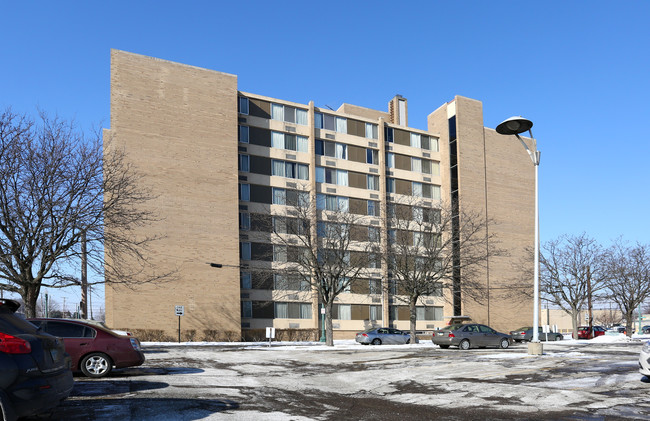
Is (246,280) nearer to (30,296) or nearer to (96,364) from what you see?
(30,296)

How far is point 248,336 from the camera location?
51.3 m

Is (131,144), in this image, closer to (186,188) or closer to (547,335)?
(186,188)

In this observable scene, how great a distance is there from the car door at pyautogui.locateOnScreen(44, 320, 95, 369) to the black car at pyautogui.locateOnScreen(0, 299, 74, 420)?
20.9ft

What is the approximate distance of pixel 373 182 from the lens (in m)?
61.1

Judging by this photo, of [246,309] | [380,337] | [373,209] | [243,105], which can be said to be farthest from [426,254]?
[243,105]

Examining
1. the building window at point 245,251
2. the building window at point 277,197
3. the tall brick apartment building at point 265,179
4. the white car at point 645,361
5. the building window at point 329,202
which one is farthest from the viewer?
the building window at point 329,202

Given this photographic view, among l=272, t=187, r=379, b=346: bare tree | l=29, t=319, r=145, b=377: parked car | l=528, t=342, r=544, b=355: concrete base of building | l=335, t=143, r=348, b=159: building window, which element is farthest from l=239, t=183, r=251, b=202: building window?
l=29, t=319, r=145, b=377: parked car

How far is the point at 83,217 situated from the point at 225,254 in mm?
26738

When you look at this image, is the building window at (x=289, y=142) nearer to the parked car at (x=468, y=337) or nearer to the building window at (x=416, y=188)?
the building window at (x=416, y=188)

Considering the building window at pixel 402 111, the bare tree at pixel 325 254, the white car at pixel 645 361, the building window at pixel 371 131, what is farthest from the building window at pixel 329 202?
the white car at pixel 645 361

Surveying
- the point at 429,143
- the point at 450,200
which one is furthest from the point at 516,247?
the point at 429,143

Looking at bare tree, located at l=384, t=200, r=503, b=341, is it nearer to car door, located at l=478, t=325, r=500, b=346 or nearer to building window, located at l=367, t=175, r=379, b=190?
car door, located at l=478, t=325, r=500, b=346

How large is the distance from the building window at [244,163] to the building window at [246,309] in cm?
1211

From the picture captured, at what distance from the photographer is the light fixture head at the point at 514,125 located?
1977cm
